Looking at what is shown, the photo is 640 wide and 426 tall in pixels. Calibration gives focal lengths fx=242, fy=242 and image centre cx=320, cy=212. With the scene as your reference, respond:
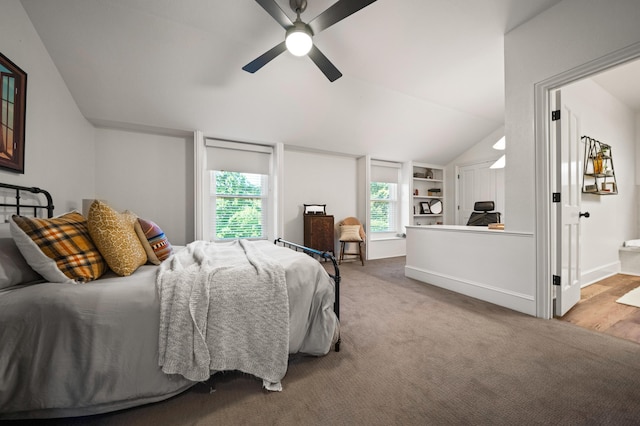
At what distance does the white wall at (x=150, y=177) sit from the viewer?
11.4ft

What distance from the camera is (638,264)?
3635 mm

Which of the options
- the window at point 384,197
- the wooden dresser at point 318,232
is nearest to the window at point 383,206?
the window at point 384,197

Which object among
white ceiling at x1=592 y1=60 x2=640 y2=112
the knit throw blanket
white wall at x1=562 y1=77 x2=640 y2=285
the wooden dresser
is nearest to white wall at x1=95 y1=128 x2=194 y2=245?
the wooden dresser

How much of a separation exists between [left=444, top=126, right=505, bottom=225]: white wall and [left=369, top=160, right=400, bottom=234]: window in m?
1.54

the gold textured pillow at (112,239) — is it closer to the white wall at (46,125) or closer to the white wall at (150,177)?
the white wall at (46,125)

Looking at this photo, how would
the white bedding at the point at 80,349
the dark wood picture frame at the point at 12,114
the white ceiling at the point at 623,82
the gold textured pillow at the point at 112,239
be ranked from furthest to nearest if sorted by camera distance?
the white ceiling at the point at 623,82
the dark wood picture frame at the point at 12,114
the gold textured pillow at the point at 112,239
the white bedding at the point at 80,349

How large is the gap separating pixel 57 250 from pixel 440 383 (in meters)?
2.21

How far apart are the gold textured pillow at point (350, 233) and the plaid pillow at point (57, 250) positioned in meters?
3.69

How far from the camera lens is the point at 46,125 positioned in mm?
2381

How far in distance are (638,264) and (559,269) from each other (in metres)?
2.90

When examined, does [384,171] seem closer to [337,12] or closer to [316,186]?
[316,186]

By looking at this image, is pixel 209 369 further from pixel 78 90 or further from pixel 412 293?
pixel 78 90

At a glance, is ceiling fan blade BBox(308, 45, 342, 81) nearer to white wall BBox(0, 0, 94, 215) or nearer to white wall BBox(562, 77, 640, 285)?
white wall BBox(0, 0, 94, 215)

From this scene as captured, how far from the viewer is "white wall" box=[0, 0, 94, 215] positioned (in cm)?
198
